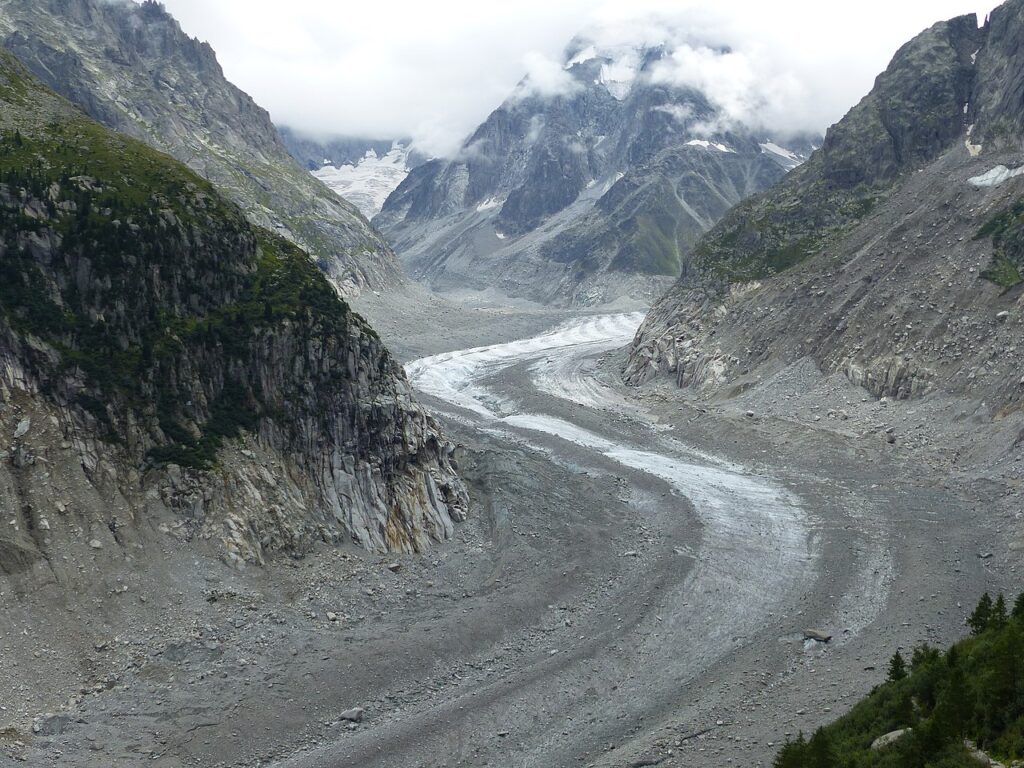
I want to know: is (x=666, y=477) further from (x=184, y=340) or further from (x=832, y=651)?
(x=184, y=340)

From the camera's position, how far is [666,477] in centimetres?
6506

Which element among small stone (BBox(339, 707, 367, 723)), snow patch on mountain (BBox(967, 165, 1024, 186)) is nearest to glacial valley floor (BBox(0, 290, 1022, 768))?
small stone (BBox(339, 707, 367, 723))

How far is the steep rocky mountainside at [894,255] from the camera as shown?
71.2m

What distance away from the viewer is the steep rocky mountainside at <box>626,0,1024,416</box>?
234ft

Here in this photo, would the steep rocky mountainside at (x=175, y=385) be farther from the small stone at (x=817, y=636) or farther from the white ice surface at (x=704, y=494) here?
the small stone at (x=817, y=636)

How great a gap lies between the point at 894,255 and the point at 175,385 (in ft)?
232

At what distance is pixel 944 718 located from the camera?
62.0ft

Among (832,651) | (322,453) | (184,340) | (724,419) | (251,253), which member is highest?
(251,253)

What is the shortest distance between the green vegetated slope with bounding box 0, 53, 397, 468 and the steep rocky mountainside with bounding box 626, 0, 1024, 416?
4748 cm

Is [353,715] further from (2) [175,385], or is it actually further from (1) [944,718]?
(1) [944,718]

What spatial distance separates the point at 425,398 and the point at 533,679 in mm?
62323

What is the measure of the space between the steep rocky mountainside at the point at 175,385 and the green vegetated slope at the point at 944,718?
90.9 feet

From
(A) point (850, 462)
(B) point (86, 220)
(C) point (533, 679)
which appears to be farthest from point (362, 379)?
(A) point (850, 462)

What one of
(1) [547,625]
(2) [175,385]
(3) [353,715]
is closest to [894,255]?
(1) [547,625]
